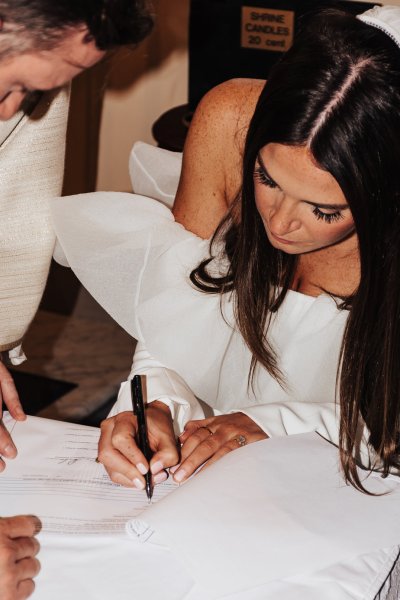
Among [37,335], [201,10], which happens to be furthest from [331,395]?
[37,335]

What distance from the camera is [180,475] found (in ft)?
3.74

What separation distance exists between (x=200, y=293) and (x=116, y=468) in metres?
0.41

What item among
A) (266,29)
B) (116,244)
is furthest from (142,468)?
(266,29)

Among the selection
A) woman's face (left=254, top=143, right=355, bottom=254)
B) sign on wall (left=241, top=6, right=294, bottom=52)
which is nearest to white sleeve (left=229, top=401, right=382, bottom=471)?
woman's face (left=254, top=143, right=355, bottom=254)

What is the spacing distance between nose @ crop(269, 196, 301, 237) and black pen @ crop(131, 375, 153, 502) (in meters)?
0.27

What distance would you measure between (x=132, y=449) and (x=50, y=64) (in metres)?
0.47

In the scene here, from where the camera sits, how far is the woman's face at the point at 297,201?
117 cm

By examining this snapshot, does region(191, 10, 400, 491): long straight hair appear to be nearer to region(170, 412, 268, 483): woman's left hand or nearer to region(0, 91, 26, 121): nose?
region(170, 412, 268, 483): woman's left hand

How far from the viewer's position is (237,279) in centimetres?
141

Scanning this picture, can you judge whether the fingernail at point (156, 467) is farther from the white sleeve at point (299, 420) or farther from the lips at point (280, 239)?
the lips at point (280, 239)

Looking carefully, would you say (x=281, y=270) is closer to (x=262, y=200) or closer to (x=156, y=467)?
(x=262, y=200)

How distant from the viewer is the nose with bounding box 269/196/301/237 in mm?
1222

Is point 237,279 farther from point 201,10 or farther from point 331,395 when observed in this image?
point 201,10

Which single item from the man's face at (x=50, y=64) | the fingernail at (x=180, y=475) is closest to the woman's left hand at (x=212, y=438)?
the fingernail at (x=180, y=475)
